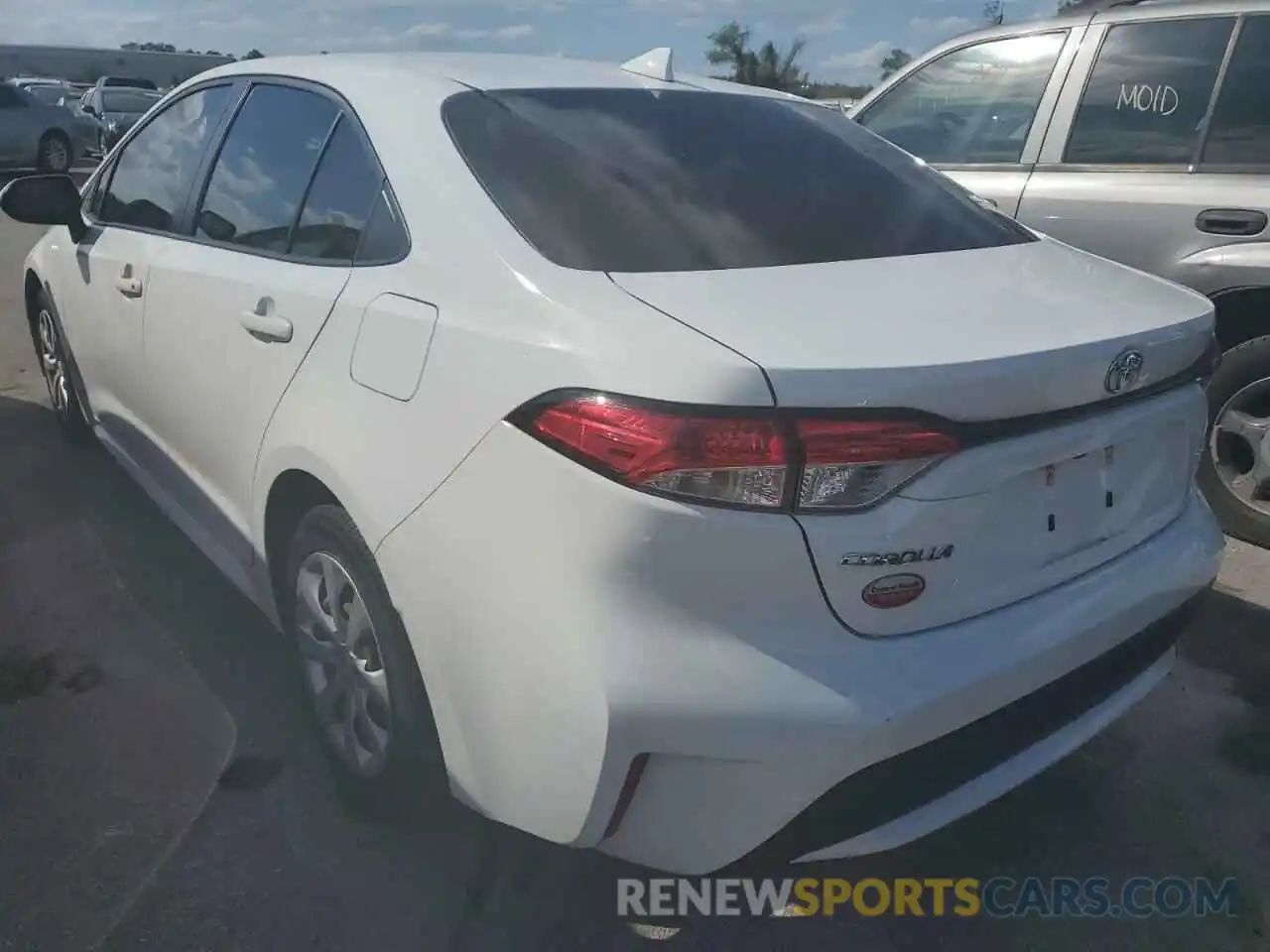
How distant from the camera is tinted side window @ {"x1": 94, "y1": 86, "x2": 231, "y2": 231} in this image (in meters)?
3.25

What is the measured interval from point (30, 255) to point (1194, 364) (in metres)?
4.43

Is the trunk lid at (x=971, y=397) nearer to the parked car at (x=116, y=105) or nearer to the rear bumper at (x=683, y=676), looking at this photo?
the rear bumper at (x=683, y=676)

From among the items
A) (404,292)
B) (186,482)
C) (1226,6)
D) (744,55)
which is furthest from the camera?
(744,55)

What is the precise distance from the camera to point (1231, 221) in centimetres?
381

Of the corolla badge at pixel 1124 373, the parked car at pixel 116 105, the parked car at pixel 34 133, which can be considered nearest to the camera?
the corolla badge at pixel 1124 373

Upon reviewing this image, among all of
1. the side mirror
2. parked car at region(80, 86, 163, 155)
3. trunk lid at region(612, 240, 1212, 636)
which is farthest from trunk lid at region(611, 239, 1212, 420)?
parked car at region(80, 86, 163, 155)

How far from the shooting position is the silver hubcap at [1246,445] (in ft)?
12.7

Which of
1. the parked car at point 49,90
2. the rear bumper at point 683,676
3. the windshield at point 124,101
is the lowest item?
the parked car at point 49,90

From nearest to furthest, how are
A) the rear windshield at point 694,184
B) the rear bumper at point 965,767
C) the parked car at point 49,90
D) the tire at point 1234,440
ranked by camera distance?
the rear bumper at point 965,767 < the rear windshield at point 694,184 < the tire at point 1234,440 < the parked car at point 49,90

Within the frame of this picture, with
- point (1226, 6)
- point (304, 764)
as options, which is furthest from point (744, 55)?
point (304, 764)

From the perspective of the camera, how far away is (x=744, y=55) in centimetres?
3666

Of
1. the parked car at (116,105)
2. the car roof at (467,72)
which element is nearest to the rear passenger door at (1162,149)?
the car roof at (467,72)

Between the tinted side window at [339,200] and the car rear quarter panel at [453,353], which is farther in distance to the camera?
the tinted side window at [339,200]

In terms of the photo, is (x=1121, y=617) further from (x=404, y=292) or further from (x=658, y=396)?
(x=404, y=292)
